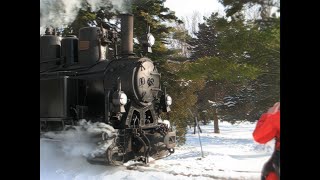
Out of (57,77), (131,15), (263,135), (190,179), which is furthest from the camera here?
(57,77)

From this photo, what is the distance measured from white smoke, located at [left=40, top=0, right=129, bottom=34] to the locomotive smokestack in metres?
0.13

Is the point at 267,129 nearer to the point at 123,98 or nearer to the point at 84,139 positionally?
the point at 123,98

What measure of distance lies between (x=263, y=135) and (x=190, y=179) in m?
0.95

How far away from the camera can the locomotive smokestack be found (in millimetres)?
4058

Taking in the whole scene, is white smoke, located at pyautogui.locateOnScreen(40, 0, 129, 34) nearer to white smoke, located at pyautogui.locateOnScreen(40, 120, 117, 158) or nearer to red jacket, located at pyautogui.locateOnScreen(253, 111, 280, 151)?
white smoke, located at pyautogui.locateOnScreen(40, 120, 117, 158)

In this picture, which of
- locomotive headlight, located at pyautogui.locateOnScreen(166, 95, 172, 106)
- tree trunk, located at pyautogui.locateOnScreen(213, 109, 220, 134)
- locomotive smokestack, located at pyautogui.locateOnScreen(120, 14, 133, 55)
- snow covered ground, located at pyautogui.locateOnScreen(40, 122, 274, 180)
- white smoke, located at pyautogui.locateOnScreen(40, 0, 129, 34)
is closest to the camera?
snow covered ground, located at pyautogui.locateOnScreen(40, 122, 274, 180)

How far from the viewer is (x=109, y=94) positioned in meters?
4.55

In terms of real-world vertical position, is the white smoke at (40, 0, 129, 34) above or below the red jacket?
above

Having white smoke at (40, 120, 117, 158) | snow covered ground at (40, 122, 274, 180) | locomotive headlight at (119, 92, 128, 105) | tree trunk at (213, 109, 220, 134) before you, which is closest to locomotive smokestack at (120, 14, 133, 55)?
locomotive headlight at (119, 92, 128, 105)

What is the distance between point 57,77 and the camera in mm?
4625

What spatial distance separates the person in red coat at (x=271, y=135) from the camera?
2.79 m

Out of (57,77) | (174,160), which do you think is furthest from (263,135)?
(57,77)

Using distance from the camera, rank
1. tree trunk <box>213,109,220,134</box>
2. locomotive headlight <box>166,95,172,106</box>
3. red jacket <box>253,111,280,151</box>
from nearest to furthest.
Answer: red jacket <box>253,111,280,151</box>, tree trunk <box>213,109,220,134</box>, locomotive headlight <box>166,95,172,106</box>
